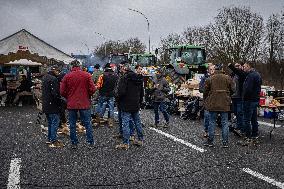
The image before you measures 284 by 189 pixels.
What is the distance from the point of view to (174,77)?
21234 millimetres

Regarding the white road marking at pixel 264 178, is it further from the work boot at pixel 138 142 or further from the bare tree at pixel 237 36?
the bare tree at pixel 237 36

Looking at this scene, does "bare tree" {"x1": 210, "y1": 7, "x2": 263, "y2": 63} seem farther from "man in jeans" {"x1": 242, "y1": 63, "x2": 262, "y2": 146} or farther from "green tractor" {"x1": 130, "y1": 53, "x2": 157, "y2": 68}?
"man in jeans" {"x1": 242, "y1": 63, "x2": 262, "y2": 146}

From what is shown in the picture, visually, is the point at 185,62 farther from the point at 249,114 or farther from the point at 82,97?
the point at 82,97

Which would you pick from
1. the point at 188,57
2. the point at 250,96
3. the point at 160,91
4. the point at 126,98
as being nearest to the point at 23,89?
the point at 188,57

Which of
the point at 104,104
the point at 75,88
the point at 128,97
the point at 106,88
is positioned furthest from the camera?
the point at 104,104

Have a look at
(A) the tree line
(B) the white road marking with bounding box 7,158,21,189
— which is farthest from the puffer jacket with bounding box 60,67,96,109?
(A) the tree line

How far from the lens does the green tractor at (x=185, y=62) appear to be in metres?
21.6

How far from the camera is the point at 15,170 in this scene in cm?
755

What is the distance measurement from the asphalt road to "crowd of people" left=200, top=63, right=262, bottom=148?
0.37 meters

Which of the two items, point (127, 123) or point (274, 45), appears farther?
point (274, 45)

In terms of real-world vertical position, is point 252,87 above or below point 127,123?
above

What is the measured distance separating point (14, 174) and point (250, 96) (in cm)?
608

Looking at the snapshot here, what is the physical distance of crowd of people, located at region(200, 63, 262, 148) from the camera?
1001 cm

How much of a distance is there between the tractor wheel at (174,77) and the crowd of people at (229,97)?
9.48m
